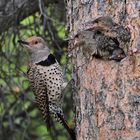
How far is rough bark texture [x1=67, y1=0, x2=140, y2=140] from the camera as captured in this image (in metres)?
2.54

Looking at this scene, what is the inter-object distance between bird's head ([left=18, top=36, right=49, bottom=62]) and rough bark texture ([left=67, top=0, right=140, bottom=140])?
1.11 m

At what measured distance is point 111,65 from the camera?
103 inches

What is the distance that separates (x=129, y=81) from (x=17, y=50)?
2.16m

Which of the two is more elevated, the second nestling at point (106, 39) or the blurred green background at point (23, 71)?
the second nestling at point (106, 39)

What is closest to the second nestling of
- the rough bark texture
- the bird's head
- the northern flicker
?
the rough bark texture

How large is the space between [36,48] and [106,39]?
4.75 ft

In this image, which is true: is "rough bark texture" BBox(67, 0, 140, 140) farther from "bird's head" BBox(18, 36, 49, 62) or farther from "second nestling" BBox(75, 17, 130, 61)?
"bird's head" BBox(18, 36, 49, 62)

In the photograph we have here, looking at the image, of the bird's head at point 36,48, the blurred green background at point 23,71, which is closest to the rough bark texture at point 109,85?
the bird's head at point 36,48

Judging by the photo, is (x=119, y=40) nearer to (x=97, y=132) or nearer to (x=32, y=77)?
(x=97, y=132)

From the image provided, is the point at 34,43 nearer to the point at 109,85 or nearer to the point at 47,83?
the point at 47,83

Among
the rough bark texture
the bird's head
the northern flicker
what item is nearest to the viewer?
the rough bark texture

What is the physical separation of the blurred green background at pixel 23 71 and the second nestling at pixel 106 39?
4.42 ft

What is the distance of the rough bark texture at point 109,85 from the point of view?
2.54 m

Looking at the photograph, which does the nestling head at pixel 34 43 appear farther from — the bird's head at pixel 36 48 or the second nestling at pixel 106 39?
the second nestling at pixel 106 39
